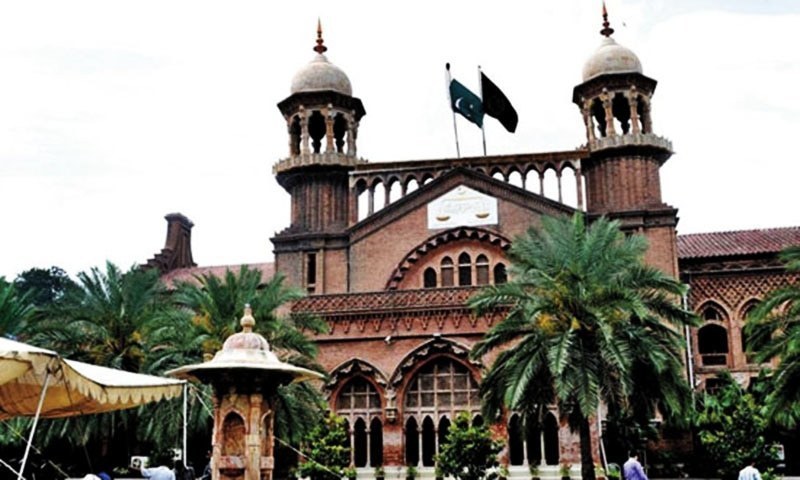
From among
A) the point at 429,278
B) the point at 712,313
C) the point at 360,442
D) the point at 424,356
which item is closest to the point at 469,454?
the point at 424,356

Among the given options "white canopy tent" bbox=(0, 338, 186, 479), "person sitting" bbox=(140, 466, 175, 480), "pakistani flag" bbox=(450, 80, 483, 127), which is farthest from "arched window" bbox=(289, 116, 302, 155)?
"white canopy tent" bbox=(0, 338, 186, 479)

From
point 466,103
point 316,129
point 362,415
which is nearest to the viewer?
point 362,415

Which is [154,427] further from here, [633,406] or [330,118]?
[330,118]

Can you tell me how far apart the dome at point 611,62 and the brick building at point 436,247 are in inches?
2.8

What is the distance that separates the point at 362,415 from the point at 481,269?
8.18m

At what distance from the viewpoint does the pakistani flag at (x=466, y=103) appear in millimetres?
42031

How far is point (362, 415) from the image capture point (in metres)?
35.4

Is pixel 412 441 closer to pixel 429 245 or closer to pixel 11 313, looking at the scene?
pixel 429 245

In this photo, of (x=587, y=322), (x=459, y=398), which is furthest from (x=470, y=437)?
(x=587, y=322)

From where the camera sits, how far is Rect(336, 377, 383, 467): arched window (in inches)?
1387

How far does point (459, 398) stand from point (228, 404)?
68.4 feet

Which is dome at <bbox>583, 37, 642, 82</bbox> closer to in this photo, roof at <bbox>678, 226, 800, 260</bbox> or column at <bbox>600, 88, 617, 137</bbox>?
column at <bbox>600, 88, 617, 137</bbox>

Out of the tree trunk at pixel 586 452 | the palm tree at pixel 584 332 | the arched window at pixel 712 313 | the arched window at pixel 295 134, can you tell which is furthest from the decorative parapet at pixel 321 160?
the tree trunk at pixel 586 452

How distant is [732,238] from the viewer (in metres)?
42.2
